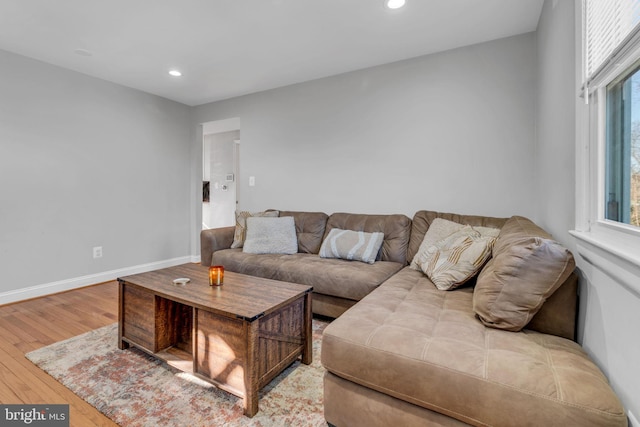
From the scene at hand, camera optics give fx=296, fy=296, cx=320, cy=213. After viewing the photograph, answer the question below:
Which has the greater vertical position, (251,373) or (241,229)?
(241,229)

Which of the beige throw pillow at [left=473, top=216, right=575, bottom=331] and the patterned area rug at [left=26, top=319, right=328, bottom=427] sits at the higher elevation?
the beige throw pillow at [left=473, top=216, right=575, bottom=331]

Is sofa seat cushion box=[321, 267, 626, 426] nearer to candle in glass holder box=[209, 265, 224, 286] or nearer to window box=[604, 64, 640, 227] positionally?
window box=[604, 64, 640, 227]

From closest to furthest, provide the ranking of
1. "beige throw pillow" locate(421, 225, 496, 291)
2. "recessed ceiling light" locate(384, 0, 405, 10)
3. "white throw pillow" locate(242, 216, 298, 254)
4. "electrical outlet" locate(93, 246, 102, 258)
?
"beige throw pillow" locate(421, 225, 496, 291) < "recessed ceiling light" locate(384, 0, 405, 10) < "white throw pillow" locate(242, 216, 298, 254) < "electrical outlet" locate(93, 246, 102, 258)

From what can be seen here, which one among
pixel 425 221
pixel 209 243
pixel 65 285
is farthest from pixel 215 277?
pixel 65 285

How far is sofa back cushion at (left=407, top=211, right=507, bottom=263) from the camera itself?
2.40 meters

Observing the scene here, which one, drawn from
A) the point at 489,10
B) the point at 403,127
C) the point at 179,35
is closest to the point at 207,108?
the point at 179,35

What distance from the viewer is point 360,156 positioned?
3.16 metres

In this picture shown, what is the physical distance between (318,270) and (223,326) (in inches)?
40.3

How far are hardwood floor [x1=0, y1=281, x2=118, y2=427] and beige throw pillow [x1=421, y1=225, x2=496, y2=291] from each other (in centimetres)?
188

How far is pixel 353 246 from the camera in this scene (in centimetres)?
267

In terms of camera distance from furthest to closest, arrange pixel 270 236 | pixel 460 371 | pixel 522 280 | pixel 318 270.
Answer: pixel 270 236 < pixel 318 270 < pixel 522 280 < pixel 460 371

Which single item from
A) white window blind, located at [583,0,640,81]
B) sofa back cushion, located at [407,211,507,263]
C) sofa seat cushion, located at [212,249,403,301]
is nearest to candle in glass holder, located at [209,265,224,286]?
sofa seat cushion, located at [212,249,403,301]

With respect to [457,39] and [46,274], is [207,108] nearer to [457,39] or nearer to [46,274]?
[46,274]

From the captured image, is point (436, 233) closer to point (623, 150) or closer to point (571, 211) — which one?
point (571, 211)
